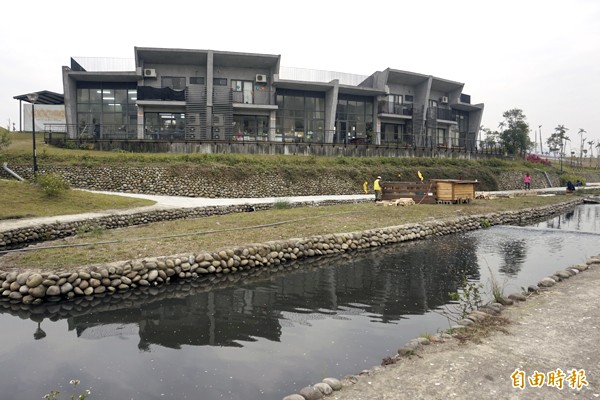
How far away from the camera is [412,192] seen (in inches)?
1048

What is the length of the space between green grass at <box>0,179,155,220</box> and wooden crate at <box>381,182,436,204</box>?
1494cm

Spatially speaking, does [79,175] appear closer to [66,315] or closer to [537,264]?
[66,315]

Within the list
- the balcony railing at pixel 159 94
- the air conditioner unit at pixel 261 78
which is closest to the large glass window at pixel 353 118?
the air conditioner unit at pixel 261 78

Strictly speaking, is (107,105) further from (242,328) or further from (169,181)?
(242,328)

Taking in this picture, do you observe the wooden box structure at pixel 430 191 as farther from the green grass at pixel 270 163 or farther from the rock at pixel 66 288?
the rock at pixel 66 288

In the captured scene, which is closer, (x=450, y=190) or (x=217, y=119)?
(x=450, y=190)

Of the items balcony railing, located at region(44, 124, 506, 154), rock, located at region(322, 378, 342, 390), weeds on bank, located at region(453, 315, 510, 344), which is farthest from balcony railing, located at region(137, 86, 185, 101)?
rock, located at region(322, 378, 342, 390)

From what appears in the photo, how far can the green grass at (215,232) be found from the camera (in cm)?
1114

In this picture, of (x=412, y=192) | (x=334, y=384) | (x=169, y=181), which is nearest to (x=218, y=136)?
(x=169, y=181)

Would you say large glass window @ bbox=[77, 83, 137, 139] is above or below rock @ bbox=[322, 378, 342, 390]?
above

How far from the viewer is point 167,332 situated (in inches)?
323

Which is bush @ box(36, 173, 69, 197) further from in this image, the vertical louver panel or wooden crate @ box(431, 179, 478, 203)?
wooden crate @ box(431, 179, 478, 203)

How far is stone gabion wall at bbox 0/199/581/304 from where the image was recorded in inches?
381

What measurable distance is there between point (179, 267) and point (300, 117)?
3621 cm
